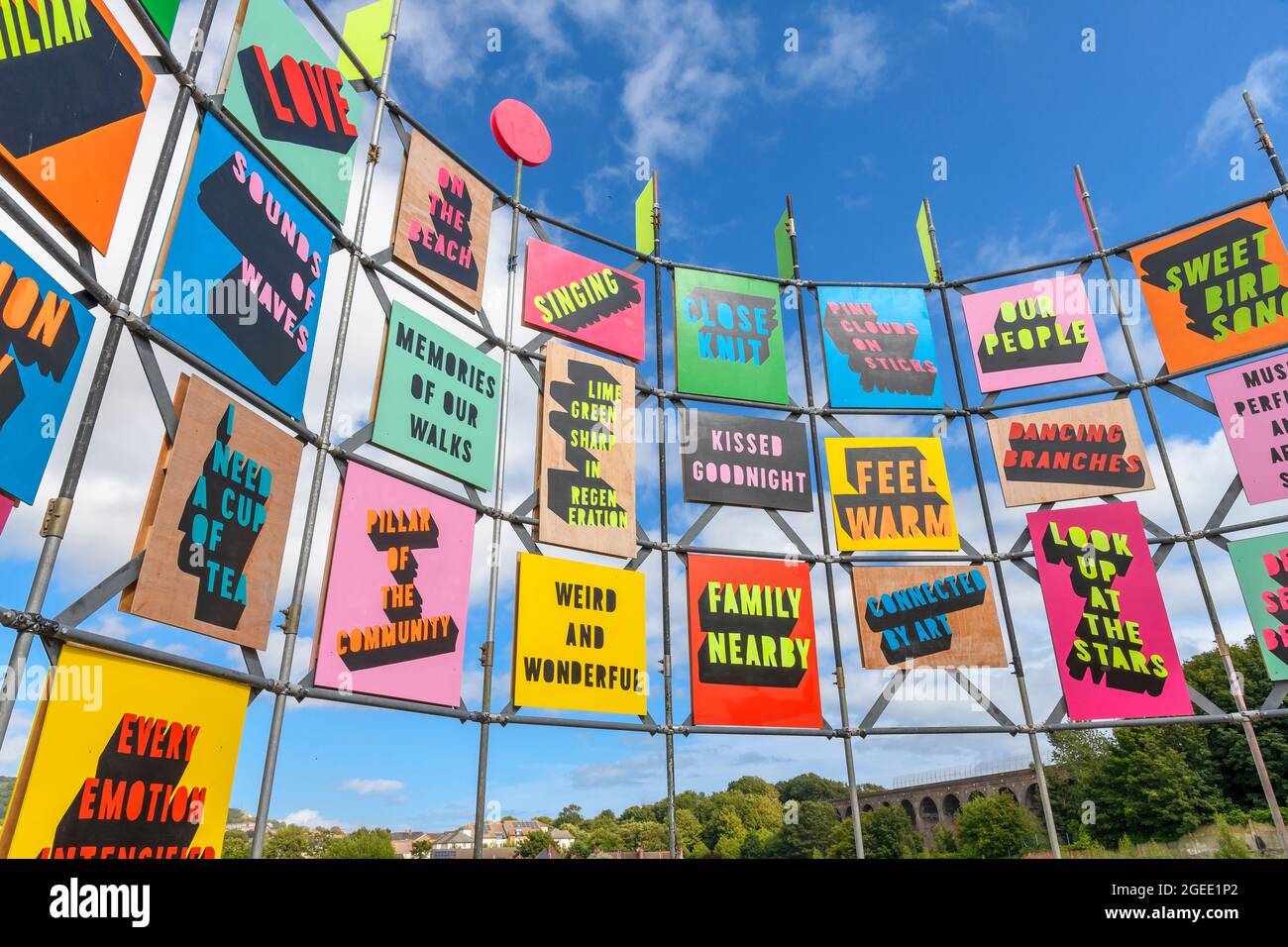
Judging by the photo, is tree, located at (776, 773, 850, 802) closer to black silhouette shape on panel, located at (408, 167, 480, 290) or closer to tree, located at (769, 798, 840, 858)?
tree, located at (769, 798, 840, 858)

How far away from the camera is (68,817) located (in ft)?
17.5

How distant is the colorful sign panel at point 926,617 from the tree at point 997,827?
35.9 metres

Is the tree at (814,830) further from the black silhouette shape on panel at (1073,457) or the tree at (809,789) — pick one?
the black silhouette shape on panel at (1073,457)

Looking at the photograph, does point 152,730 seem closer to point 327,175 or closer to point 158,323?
point 158,323

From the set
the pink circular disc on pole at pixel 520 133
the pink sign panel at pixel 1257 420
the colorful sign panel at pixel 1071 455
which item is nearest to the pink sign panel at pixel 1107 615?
the colorful sign panel at pixel 1071 455

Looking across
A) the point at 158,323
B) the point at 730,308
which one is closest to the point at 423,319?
the point at 158,323

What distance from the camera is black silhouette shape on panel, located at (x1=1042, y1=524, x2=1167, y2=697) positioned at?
11.5 m

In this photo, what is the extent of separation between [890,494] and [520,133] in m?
8.28

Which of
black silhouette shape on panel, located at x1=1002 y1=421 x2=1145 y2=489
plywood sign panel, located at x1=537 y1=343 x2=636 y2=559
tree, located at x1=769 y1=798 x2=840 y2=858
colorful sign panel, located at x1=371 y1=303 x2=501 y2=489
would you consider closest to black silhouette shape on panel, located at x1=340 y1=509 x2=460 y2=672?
colorful sign panel, located at x1=371 y1=303 x2=501 y2=489

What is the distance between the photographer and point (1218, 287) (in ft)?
43.0

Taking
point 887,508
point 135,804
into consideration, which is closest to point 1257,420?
point 887,508

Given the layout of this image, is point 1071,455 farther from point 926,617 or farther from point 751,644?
point 751,644

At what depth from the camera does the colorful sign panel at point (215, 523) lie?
6.43m

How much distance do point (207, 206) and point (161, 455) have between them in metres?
2.35
